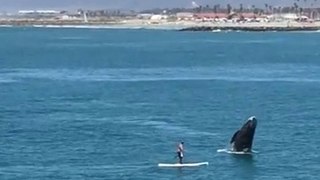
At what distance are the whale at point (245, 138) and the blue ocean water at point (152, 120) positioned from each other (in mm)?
741

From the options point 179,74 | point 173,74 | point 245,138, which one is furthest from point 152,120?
point 173,74

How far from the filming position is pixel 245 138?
5238 centimetres

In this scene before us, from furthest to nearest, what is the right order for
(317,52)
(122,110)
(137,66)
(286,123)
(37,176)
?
(317,52)
(137,66)
(122,110)
(286,123)
(37,176)

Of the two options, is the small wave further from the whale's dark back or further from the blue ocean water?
the whale's dark back

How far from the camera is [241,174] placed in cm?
4784

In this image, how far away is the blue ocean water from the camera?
4906 cm

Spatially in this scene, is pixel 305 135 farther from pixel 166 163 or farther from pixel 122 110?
pixel 122 110

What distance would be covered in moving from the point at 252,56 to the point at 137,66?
2921 centimetres

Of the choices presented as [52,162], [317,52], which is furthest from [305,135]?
[317,52]

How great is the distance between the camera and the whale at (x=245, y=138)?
51781 millimetres

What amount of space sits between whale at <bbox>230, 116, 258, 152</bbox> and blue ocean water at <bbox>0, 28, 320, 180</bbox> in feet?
2.43

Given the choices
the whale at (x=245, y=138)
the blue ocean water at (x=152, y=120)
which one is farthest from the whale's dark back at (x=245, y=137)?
the blue ocean water at (x=152, y=120)

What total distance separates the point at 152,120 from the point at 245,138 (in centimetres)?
1360

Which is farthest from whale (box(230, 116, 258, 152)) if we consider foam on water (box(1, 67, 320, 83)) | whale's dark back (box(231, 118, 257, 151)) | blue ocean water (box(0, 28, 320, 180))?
foam on water (box(1, 67, 320, 83))
